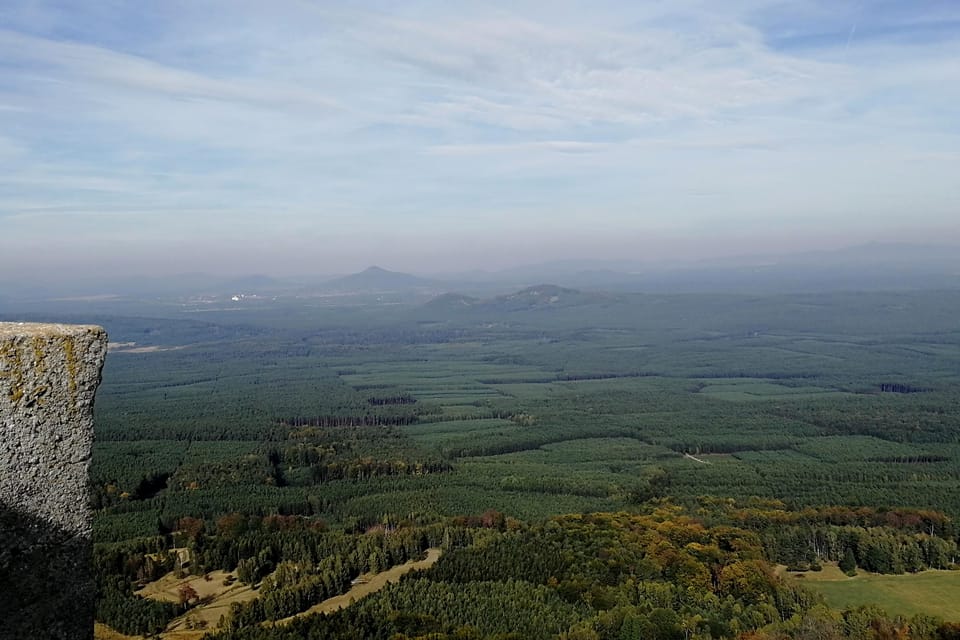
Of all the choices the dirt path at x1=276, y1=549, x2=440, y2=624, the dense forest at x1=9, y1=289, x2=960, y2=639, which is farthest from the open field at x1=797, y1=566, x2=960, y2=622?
the dirt path at x1=276, y1=549, x2=440, y2=624

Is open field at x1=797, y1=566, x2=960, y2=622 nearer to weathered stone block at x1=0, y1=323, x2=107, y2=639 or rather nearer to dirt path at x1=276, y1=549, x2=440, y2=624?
dirt path at x1=276, y1=549, x2=440, y2=624

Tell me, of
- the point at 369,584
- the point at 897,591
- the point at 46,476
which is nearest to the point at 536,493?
the point at 369,584

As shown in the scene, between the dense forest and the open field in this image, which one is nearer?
the dense forest

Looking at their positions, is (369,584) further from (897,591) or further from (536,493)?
(897,591)

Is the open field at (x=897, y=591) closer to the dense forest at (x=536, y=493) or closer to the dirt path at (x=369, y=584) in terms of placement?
the dense forest at (x=536, y=493)

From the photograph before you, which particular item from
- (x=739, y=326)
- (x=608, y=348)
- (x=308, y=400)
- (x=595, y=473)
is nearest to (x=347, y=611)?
(x=595, y=473)

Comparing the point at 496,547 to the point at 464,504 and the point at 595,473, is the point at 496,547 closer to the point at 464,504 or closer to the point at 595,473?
the point at 464,504
